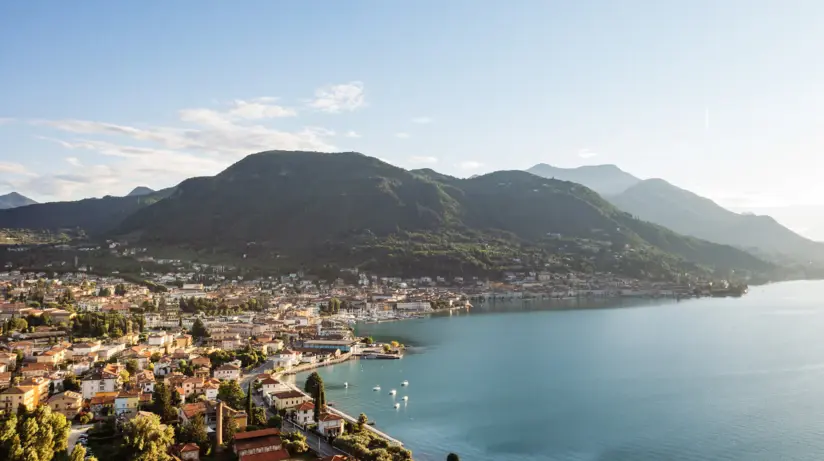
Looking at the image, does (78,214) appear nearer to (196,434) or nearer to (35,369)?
(35,369)

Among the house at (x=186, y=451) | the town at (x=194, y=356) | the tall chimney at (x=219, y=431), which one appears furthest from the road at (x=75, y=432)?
the tall chimney at (x=219, y=431)

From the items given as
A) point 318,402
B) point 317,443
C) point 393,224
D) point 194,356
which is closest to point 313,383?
point 318,402

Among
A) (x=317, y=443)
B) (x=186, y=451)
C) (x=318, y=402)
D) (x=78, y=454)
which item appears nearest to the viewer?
(x=78, y=454)

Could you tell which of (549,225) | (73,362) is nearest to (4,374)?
(73,362)

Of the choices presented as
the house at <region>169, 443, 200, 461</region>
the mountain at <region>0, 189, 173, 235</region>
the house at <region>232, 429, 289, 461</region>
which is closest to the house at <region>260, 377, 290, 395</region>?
the house at <region>232, 429, 289, 461</region>

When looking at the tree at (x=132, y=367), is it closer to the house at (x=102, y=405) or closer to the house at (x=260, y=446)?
the house at (x=102, y=405)

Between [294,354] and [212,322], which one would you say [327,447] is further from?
[212,322]
